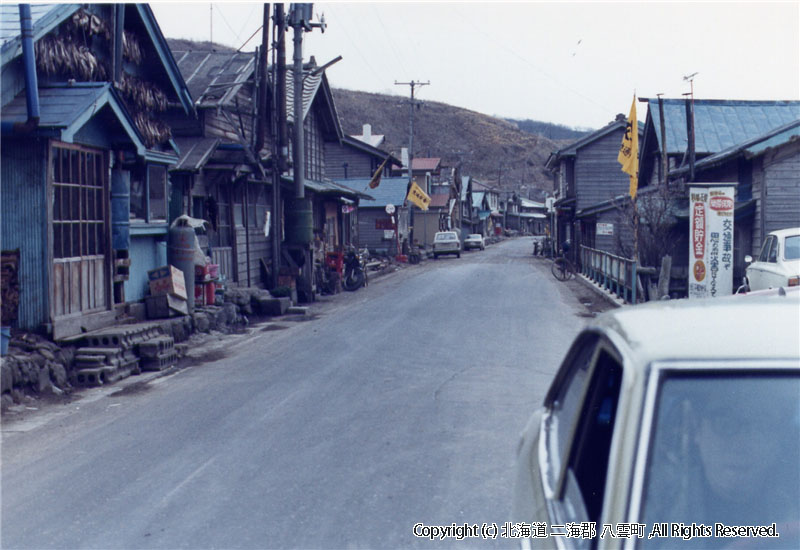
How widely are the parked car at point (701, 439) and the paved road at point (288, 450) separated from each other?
3.05 m

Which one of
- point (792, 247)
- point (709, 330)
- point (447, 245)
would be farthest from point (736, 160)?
point (447, 245)

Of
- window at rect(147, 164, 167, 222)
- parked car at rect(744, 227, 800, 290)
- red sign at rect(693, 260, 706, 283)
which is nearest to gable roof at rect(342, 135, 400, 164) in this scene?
window at rect(147, 164, 167, 222)

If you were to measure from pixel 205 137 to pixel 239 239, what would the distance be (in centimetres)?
305

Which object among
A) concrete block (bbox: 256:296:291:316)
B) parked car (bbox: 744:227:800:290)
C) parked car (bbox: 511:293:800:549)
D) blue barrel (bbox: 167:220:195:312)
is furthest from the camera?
concrete block (bbox: 256:296:291:316)

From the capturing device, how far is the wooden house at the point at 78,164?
10617mm

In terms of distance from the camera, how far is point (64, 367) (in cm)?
1045

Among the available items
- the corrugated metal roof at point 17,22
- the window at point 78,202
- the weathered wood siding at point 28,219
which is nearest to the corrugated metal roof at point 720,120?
the window at point 78,202

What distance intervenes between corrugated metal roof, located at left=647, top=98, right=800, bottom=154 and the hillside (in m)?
107

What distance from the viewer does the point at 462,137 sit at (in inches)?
5950

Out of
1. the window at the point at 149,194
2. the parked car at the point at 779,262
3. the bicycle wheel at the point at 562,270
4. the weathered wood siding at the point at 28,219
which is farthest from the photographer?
the bicycle wheel at the point at 562,270

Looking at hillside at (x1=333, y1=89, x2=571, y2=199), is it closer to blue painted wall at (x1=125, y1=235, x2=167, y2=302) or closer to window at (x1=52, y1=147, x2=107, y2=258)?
blue painted wall at (x1=125, y1=235, x2=167, y2=302)

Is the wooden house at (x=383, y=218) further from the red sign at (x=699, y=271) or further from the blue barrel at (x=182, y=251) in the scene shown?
the red sign at (x=699, y=271)

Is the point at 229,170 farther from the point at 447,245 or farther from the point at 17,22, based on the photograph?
the point at 447,245

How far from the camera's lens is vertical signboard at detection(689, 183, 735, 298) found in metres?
14.9
